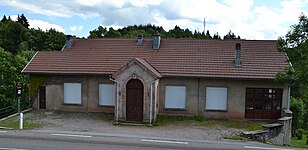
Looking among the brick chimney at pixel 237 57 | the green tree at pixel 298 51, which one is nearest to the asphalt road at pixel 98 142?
the green tree at pixel 298 51

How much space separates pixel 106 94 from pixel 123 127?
205 inches

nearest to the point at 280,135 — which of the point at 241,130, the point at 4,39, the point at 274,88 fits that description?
the point at 241,130

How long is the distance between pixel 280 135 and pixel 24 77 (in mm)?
26597

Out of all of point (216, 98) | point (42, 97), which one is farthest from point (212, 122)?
point (42, 97)

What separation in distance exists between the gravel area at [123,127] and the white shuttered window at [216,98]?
2228 millimetres

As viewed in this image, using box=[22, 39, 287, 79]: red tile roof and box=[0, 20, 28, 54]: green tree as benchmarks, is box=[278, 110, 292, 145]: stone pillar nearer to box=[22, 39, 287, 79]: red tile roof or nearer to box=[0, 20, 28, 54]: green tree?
box=[22, 39, 287, 79]: red tile roof

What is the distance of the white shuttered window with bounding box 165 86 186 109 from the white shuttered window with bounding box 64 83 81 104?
7051 mm

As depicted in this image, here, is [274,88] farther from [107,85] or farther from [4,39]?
[4,39]

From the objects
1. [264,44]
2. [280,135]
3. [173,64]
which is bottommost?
[280,135]

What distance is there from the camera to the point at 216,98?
1001 inches

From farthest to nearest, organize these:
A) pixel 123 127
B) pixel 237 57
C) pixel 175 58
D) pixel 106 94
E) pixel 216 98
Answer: pixel 175 58 < pixel 106 94 < pixel 237 57 < pixel 216 98 < pixel 123 127

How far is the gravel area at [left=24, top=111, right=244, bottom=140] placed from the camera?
791 inches

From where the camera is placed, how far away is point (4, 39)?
68.0m

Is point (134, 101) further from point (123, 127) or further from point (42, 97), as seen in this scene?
point (42, 97)
